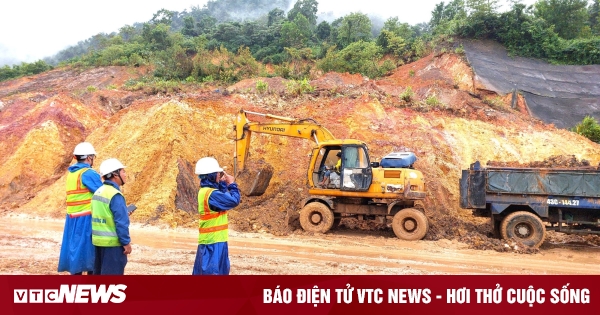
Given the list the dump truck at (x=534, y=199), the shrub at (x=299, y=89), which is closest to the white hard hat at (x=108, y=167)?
the dump truck at (x=534, y=199)

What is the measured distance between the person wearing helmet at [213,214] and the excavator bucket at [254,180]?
7.48 meters

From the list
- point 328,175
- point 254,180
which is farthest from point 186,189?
point 328,175

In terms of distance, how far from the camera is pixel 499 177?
414 inches

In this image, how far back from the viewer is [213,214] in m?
4.77

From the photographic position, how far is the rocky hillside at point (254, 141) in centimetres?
1280

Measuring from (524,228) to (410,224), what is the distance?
8.52 feet

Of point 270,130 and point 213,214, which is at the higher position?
point 270,130

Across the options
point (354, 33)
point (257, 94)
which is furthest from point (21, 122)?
point (354, 33)

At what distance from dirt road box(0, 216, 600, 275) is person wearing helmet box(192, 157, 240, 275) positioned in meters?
2.55

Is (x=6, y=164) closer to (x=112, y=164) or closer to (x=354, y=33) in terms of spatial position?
(x=112, y=164)

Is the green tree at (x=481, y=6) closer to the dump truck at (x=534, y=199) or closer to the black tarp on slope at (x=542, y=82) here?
the black tarp on slope at (x=542, y=82)

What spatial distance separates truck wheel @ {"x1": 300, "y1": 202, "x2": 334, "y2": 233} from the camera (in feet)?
36.2

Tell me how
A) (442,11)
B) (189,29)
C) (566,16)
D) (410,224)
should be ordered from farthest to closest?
(189,29) < (442,11) < (566,16) < (410,224)

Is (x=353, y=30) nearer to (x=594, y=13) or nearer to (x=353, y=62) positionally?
(x=353, y=62)
